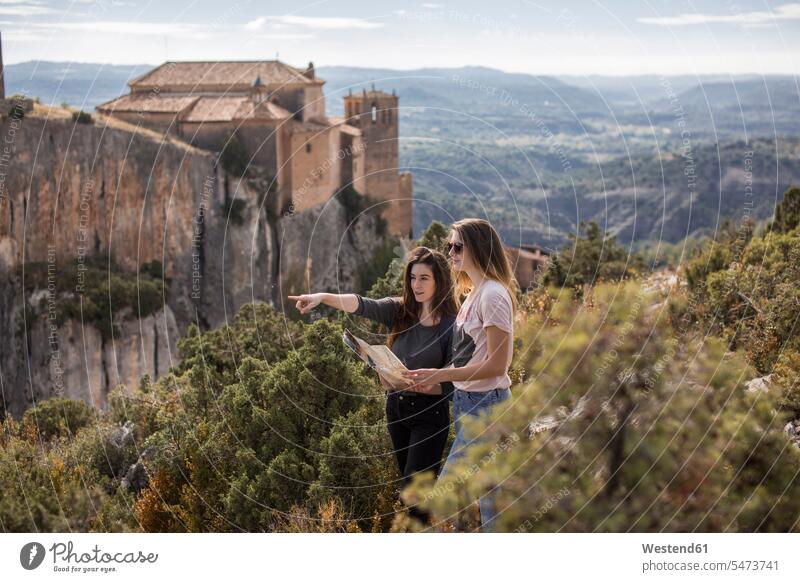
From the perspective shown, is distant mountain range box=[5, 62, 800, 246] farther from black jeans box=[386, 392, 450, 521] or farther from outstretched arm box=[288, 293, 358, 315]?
black jeans box=[386, 392, 450, 521]

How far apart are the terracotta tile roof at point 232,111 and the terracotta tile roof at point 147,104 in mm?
423

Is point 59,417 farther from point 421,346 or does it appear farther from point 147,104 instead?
point 147,104

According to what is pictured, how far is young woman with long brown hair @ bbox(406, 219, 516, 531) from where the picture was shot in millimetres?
4891

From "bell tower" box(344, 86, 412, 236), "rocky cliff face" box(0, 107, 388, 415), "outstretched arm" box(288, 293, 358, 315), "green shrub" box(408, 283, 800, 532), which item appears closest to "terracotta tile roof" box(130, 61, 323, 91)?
"bell tower" box(344, 86, 412, 236)

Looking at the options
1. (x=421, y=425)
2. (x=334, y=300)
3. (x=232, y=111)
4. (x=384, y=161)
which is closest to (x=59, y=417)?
(x=334, y=300)

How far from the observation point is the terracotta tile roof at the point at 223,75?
124 feet

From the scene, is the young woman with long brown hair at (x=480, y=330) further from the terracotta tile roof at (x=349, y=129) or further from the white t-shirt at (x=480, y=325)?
the terracotta tile roof at (x=349, y=129)

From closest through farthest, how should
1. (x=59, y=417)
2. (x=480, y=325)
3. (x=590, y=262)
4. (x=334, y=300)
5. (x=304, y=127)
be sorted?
(x=480, y=325)
(x=334, y=300)
(x=59, y=417)
(x=590, y=262)
(x=304, y=127)

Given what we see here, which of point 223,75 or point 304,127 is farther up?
point 223,75

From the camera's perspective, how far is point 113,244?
33438 mm
